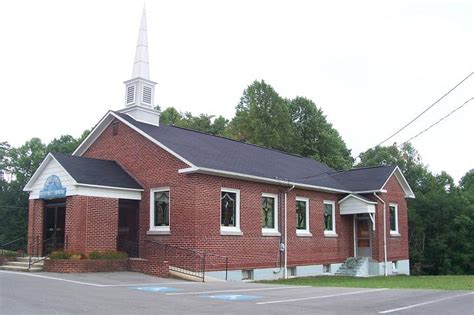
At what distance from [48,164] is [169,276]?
726cm

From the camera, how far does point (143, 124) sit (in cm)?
2438

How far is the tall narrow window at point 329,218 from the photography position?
2788cm

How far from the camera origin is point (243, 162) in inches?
958

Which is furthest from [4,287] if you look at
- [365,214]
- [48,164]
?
[365,214]

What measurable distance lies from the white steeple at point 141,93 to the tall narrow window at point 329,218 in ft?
33.2

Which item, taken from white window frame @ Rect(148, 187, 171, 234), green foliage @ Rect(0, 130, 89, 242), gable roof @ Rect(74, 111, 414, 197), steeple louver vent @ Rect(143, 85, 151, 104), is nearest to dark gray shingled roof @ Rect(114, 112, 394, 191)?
gable roof @ Rect(74, 111, 414, 197)

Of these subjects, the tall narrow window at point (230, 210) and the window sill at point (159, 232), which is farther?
the tall narrow window at point (230, 210)

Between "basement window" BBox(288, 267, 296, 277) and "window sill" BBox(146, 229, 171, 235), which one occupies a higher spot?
"window sill" BBox(146, 229, 171, 235)

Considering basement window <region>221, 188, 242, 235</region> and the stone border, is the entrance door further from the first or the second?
the stone border

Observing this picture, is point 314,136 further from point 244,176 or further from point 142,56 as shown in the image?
point 244,176

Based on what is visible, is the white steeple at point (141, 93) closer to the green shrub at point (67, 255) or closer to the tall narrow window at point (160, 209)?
the tall narrow window at point (160, 209)

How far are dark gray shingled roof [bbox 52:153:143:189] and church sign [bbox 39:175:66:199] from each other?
787 millimetres

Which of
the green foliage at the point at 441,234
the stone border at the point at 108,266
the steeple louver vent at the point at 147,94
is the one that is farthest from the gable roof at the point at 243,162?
the green foliage at the point at 441,234

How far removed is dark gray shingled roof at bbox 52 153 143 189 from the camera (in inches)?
802
